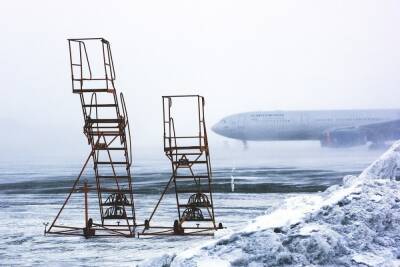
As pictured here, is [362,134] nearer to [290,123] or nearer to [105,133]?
[290,123]

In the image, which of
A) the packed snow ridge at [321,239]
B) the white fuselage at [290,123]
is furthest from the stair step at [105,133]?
the white fuselage at [290,123]

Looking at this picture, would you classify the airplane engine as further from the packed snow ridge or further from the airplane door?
the packed snow ridge

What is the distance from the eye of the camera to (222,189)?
83.6 ft

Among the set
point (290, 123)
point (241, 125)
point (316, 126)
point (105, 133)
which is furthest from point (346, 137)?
point (105, 133)

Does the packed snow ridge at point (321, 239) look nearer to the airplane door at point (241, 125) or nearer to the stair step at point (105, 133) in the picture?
the stair step at point (105, 133)

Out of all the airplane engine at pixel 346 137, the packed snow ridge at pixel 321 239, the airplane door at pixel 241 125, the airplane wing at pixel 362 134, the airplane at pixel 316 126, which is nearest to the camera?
the packed snow ridge at pixel 321 239

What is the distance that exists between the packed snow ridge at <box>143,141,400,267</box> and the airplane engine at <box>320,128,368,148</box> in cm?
5529

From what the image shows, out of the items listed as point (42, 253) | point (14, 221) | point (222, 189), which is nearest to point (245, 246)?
point (42, 253)

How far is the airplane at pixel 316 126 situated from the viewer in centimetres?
6488

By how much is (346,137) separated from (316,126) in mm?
3842

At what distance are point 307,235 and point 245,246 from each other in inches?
40.9

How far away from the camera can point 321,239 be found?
27.8ft

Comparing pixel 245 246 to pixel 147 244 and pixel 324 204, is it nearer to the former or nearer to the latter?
pixel 324 204

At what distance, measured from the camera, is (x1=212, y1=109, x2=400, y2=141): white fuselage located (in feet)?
213
